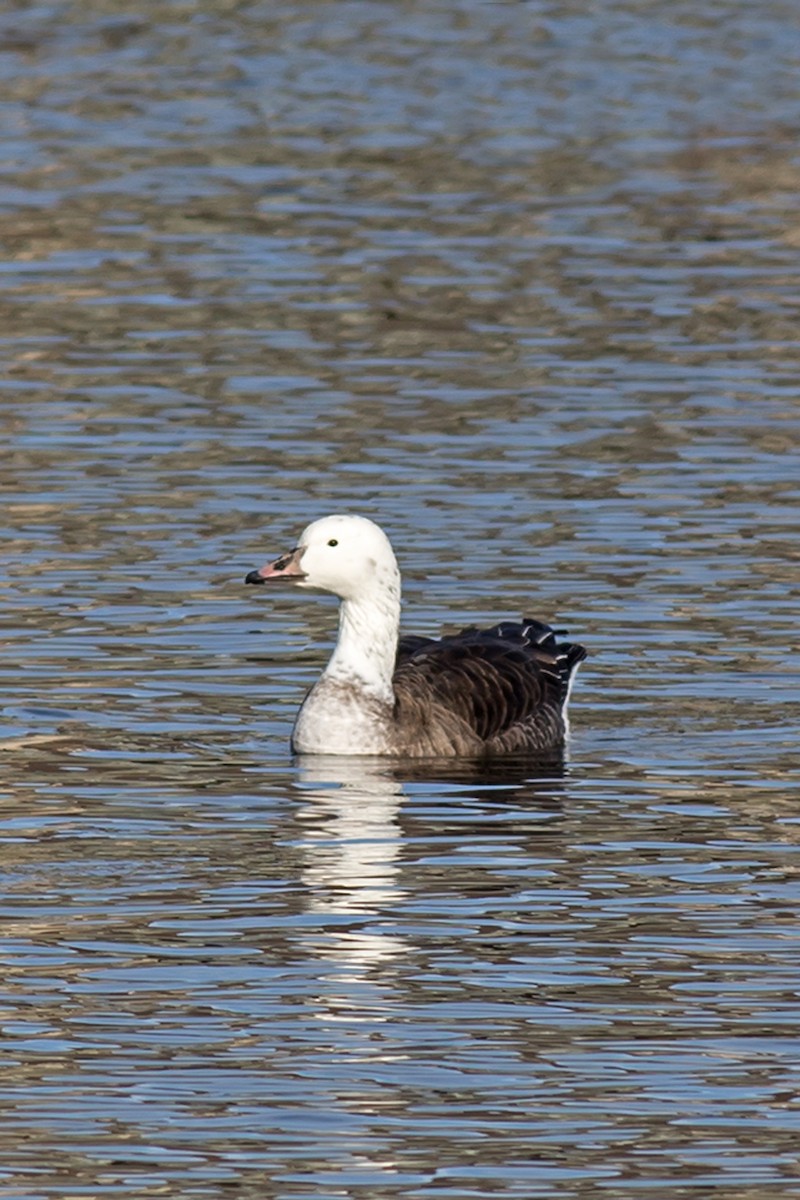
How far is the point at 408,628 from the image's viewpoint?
17922mm

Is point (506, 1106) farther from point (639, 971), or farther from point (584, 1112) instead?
point (639, 971)

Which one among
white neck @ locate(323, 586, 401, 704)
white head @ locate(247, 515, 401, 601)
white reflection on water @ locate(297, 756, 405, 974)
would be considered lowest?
white reflection on water @ locate(297, 756, 405, 974)

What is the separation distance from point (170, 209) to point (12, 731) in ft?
57.2

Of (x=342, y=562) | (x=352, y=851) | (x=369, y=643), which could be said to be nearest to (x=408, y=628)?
(x=369, y=643)

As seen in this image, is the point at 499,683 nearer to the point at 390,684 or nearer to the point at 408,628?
the point at 390,684

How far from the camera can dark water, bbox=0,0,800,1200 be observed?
9.87m

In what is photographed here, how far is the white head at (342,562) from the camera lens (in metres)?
15.6

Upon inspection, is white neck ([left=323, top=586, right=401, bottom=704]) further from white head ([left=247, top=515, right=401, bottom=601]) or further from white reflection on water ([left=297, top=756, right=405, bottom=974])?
white reflection on water ([left=297, top=756, right=405, bottom=974])

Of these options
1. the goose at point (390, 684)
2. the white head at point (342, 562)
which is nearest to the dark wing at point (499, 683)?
the goose at point (390, 684)

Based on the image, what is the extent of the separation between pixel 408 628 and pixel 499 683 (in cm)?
218

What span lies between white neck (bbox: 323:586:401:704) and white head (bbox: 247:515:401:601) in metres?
0.05

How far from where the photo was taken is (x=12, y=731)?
51.0ft

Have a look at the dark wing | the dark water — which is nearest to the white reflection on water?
the dark water

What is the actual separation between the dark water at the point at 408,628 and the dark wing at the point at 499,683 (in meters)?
0.28
